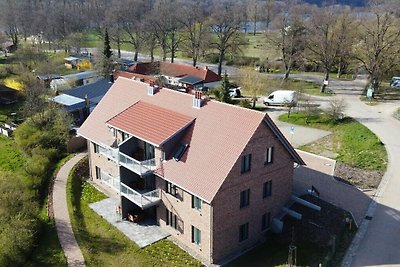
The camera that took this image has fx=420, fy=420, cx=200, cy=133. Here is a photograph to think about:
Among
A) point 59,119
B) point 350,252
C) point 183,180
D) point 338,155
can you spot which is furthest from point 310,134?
point 59,119

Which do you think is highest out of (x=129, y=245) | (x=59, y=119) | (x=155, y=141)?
(x=155, y=141)

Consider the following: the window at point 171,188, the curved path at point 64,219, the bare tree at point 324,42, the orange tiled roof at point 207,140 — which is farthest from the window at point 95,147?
the bare tree at point 324,42

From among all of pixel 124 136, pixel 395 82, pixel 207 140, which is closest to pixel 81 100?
pixel 124 136

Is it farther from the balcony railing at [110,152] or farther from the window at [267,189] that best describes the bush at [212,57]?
the window at [267,189]

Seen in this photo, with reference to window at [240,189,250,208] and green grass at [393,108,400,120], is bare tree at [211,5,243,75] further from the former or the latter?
window at [240,189,250,208]

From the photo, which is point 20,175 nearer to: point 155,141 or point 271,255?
point 155,141

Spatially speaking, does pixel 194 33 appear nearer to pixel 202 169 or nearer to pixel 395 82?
pixel 395 82
